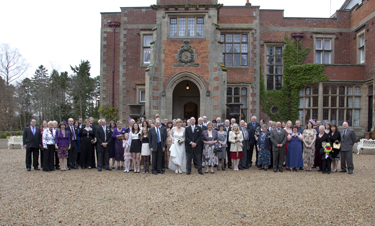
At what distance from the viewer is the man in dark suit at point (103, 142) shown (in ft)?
31.9

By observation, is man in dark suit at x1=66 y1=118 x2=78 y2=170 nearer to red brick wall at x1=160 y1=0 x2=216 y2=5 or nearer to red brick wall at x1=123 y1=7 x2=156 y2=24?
red brick wall at x1=160 y1=0 x2=216 y2=5

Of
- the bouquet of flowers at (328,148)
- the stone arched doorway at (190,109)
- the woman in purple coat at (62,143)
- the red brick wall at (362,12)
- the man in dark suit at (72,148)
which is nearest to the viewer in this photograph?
the bouquet of flowers at (328,148)

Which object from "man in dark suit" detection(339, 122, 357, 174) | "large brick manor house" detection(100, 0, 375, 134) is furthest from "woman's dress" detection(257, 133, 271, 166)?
"large brick manor house" detection(100, 0, 375, 134)

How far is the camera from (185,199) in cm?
600

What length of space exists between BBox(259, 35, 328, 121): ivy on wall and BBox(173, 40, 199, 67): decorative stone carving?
6941 mm

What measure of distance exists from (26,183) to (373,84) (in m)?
18.7

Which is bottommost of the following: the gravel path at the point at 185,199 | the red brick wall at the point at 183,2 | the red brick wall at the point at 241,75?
the gravel path at the point at 185,199

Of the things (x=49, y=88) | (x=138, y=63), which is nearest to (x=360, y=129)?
(x=138, y=63)

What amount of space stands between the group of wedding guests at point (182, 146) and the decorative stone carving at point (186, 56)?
5.04 m

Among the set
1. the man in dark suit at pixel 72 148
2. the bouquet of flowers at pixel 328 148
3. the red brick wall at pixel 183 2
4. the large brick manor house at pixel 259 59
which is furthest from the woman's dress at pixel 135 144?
the red brick wall at pixel 183 2

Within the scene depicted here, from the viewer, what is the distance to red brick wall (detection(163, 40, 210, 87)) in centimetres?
1426

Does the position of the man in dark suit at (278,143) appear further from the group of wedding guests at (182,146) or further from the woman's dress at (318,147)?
the woman's dress at (318,147)

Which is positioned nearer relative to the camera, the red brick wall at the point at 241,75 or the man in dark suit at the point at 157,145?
the man in dark suit at the point at 157,145

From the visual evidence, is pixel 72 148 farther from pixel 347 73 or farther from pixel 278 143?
pixel 347 73
